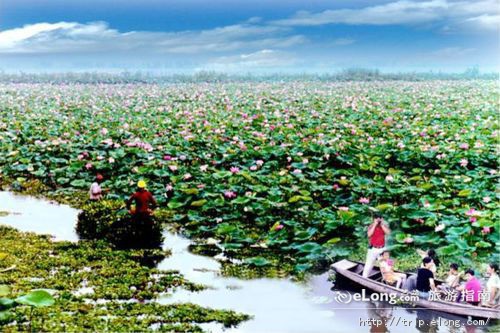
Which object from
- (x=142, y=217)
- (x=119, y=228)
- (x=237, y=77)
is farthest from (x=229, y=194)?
(x=237, y=77)

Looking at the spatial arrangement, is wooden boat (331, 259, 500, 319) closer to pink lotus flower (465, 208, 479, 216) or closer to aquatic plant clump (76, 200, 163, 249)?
pink lotus flower (465, 208, 479, 216)

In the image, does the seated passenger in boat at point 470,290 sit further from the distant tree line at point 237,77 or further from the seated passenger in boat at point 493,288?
the distant tree line at point 237,77

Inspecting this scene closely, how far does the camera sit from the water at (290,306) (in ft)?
15.7

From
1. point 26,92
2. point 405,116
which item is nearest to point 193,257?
point 405,116

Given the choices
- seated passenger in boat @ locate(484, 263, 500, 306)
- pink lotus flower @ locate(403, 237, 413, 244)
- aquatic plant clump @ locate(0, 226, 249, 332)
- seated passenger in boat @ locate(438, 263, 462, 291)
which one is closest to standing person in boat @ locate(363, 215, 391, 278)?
pink lotus flower @ locate(403, 237, 413, 244)

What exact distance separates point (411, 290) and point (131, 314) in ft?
6.83

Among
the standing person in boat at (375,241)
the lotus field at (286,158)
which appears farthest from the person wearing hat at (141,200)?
the standing person in boat at (375,241)

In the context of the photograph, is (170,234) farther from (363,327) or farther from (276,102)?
(276,102)

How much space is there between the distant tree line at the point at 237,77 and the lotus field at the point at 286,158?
406 millimetres

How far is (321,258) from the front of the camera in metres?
5.72

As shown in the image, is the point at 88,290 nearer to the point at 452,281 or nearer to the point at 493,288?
the point at 452,281

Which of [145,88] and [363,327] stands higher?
[145,88]

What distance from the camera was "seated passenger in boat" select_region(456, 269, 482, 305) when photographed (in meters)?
4.97

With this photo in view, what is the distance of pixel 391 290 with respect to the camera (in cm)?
512
